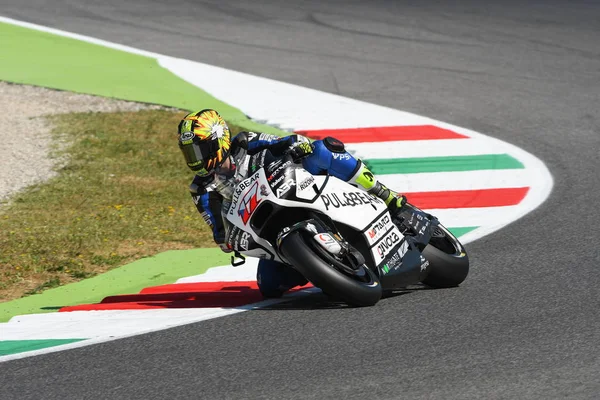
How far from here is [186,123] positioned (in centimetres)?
694

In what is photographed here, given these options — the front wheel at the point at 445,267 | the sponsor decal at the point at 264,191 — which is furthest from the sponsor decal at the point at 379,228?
the sponsor decal at the point at 264,191

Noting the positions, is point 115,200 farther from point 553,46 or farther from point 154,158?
point 553,46

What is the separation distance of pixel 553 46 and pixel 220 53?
568 centimetres

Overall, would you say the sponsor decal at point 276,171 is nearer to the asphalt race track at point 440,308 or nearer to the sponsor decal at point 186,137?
the sponsor decal at point 186,137

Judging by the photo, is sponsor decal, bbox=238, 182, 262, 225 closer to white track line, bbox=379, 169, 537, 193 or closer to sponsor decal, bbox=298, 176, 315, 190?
sponsor decal, bbox=298, 176, 315, 190

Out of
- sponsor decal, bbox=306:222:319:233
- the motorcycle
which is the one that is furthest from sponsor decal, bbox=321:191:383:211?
sponsor decal, bbox=306:222:319:233

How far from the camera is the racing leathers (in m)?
7.04

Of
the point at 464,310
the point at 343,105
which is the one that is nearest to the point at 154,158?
the point at 343,105

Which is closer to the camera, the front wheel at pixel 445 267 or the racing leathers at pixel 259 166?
the racing leathers at pixel 259 166

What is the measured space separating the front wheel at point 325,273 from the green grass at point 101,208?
2.81 metres

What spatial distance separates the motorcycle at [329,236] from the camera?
6.56m

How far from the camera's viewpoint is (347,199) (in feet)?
22.7

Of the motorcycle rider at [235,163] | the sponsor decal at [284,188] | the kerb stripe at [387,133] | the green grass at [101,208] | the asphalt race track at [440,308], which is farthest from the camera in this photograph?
the kerb stripe at [387,133]

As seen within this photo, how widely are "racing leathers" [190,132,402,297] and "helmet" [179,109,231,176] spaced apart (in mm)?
109
